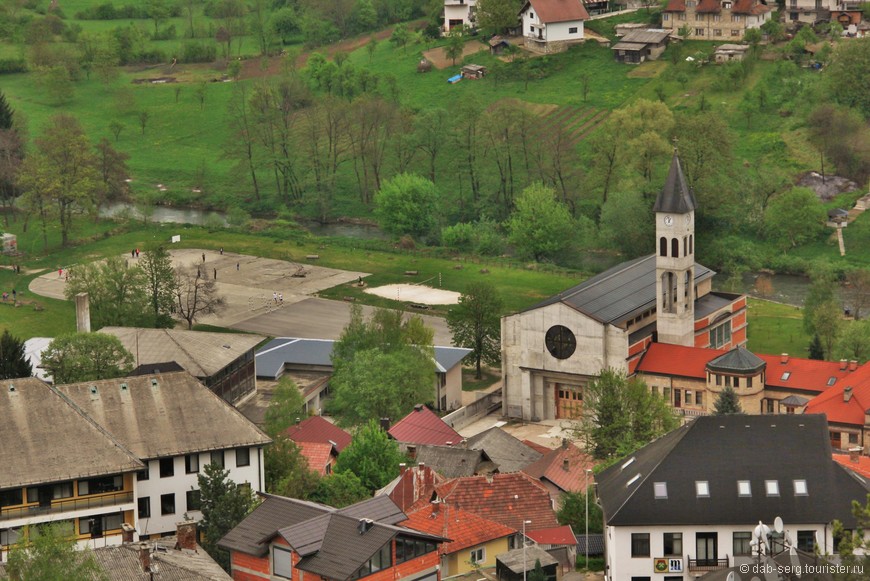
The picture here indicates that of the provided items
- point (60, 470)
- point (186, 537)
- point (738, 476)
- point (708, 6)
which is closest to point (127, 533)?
point (60, 470)

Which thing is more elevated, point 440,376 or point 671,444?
point 671,444

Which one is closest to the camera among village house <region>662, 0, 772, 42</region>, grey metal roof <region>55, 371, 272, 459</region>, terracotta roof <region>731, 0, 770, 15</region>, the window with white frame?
the window with white frame

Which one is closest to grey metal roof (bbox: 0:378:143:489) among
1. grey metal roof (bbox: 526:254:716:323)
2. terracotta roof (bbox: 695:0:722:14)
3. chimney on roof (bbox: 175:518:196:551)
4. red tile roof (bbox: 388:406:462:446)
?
chimney on roof (bbox: 175:518:196:551)

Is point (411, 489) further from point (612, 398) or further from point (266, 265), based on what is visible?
point (266, 265)

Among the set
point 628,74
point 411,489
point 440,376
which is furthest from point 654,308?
point 628,74

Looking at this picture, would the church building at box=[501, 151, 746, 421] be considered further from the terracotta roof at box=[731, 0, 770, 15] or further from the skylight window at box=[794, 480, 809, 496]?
the terracotta roof at box=[731, 0, 770, 15]

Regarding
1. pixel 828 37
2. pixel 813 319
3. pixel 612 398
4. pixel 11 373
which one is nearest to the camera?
pixel 612 398

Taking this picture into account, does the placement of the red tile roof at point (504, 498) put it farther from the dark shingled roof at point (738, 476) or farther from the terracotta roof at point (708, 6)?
the terracotta roof at point (708, 6)
